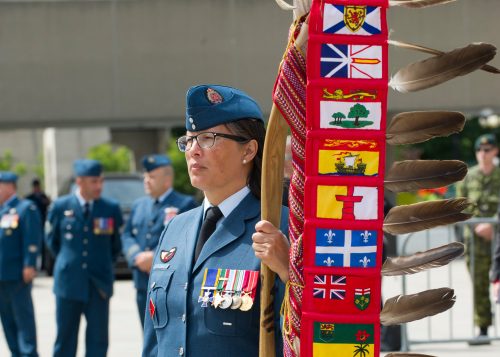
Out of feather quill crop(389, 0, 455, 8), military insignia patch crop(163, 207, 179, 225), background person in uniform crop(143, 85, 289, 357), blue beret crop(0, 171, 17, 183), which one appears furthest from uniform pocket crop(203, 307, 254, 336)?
blue beret crop(0, 171, 17, 183)

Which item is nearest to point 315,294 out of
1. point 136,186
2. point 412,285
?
point 412,285

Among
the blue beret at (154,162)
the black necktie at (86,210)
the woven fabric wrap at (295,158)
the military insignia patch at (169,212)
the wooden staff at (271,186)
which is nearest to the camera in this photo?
the woven fabric wrap at (295,158)

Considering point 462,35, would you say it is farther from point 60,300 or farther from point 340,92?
point 340,92

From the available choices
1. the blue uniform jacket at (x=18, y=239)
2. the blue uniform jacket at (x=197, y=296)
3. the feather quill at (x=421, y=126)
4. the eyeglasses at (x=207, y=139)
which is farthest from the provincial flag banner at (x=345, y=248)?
the blue uniform jacket at (x=18, y=239)

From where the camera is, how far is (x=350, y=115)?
121 inches

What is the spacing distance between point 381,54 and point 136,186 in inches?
626

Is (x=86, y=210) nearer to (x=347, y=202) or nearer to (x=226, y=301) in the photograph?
(x=226, y=301)

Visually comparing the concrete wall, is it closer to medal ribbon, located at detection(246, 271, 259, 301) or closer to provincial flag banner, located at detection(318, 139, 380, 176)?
medal ribbon, located at detection(246, 271, 259, 301)

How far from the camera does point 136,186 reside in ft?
61.7

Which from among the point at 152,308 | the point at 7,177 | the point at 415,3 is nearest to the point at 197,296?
the point at 152,308

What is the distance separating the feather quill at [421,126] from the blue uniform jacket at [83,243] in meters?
6.82

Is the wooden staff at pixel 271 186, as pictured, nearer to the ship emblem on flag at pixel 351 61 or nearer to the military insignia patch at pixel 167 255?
the ship emblem on flag at pixel 351 61

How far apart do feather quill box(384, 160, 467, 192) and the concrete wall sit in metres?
16.0

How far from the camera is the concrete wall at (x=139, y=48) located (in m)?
19.1
